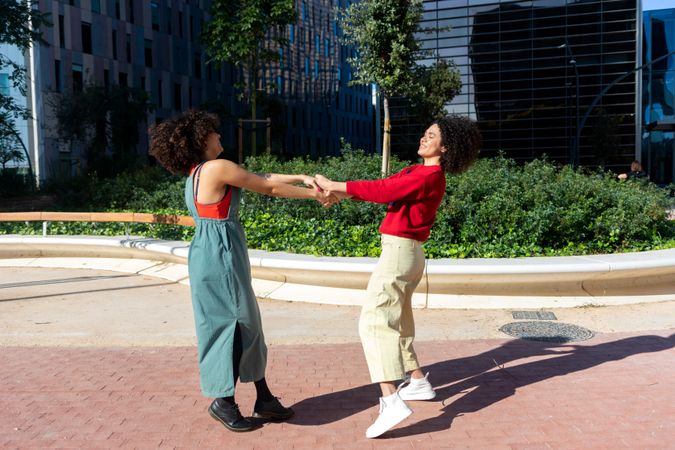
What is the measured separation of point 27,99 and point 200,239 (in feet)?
127

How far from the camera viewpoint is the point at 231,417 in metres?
3.79

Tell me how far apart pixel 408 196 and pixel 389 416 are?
1258mm

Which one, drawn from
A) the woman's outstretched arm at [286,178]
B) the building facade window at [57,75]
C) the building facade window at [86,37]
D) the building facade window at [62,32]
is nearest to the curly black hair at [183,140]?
the woman's outstretched arm at [286,178]

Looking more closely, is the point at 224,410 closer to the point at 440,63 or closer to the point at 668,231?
the point at 668,231

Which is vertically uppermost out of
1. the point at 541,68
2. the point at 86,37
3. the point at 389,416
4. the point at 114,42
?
the point at 114,42

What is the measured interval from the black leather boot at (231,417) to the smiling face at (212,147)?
1.47 metres

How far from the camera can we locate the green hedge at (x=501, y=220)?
8680 millimetres

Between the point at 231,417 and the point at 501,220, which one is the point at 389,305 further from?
the point at 501,220

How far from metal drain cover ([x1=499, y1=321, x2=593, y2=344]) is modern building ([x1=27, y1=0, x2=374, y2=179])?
70.3 ft

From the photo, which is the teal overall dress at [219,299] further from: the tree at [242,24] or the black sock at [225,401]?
the tree at [242,24]

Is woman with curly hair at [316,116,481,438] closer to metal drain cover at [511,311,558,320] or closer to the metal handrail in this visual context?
metal drain cover at [511,311,558,320]

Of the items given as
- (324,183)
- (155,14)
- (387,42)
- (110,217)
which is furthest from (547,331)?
(155,14)

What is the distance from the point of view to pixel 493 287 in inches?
281

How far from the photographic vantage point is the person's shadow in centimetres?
406
